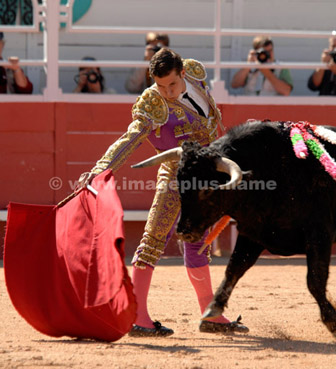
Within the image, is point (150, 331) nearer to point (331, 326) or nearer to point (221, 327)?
point (221, 327)

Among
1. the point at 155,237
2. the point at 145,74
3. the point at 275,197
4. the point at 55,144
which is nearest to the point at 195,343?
the point at 155,237

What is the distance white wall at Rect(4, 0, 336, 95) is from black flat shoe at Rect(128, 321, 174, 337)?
5118 mm

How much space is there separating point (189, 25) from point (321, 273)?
5.77 metres

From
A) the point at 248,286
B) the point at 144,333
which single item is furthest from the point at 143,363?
the point at 248,286

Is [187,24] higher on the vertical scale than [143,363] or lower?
higher

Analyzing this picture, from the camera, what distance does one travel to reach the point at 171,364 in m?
3.38

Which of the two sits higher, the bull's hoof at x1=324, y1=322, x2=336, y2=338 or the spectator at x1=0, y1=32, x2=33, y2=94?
the spectator at x1=0, y1=32, x2=33, y2=94

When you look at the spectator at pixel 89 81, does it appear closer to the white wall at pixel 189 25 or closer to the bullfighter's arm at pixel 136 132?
the white wall at pixel 189 25

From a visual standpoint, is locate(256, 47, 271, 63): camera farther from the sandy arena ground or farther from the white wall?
the sandy arena ground

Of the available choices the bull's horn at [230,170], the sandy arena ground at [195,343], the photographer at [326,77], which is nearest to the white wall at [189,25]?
the photographer at [326,77]

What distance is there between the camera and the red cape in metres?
3.51

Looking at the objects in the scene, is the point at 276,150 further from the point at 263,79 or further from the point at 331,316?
the point at 263,79

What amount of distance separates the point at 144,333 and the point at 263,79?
464 cm

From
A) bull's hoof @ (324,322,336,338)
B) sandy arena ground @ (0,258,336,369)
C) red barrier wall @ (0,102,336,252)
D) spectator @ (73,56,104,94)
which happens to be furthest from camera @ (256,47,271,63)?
bull's hoof @ (324,322,336,338)
